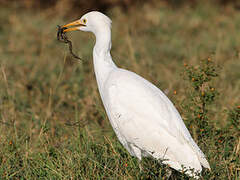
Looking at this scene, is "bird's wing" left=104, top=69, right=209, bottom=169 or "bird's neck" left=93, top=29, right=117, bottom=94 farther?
"bird's neck" left=93, top=29, right=117, bottom=94

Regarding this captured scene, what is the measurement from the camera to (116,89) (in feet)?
10.4

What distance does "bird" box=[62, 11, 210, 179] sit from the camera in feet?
9.61

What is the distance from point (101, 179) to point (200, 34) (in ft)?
17.3

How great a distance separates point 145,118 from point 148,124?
0.18ft

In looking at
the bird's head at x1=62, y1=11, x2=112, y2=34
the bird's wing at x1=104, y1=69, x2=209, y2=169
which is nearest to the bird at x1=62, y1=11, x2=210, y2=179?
the bird's wing at x1=104, y1=69, x2=209, y2=169

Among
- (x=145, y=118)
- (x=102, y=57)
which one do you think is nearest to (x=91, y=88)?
(x=102, y=57)

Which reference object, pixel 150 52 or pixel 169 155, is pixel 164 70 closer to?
pixel 150 52

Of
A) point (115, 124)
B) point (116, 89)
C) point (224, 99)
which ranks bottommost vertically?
point (224, 99)

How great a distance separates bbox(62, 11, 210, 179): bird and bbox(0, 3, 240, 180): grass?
0.13 metres

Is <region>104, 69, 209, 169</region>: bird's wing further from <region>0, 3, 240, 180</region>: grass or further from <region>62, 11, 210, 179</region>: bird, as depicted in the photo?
<region>0, 3, 240, 180</region>: grass

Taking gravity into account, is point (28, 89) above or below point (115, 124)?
below

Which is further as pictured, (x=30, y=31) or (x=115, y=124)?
(x=30, y=31)

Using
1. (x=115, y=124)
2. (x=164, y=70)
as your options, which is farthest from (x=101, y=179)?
(x=164, y=70)

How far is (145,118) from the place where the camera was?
120 inches
